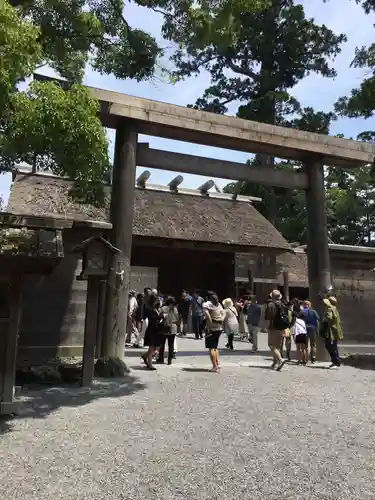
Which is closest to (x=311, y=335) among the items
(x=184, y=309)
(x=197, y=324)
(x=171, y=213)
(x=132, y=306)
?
(x=132, y=306)

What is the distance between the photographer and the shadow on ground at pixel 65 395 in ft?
19.0

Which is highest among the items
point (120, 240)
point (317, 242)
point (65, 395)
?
point (317, 242)

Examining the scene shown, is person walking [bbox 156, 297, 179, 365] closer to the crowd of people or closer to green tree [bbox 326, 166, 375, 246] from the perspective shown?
the crowd of people

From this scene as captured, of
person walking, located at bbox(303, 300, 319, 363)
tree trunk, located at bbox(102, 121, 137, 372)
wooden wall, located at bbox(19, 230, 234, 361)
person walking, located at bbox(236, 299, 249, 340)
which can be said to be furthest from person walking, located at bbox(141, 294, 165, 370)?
person walking, located at bbox(236, 299, 249, 340)

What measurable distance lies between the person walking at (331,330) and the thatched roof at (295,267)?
400 inches

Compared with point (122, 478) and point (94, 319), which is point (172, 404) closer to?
point (94, 319)

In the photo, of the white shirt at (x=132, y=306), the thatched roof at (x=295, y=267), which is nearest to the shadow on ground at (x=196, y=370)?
the white shirt at (x=132, y=306)

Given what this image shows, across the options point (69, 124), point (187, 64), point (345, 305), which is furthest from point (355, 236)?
point (69, 124)

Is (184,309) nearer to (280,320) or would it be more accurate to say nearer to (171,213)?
(171,213)

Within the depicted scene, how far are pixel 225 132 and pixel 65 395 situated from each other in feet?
20.3

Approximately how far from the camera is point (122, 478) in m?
3.73

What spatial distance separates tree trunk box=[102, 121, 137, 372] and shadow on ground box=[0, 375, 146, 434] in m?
0.92

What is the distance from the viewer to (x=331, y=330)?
953 cm

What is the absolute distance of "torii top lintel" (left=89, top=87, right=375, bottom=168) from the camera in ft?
28.9
